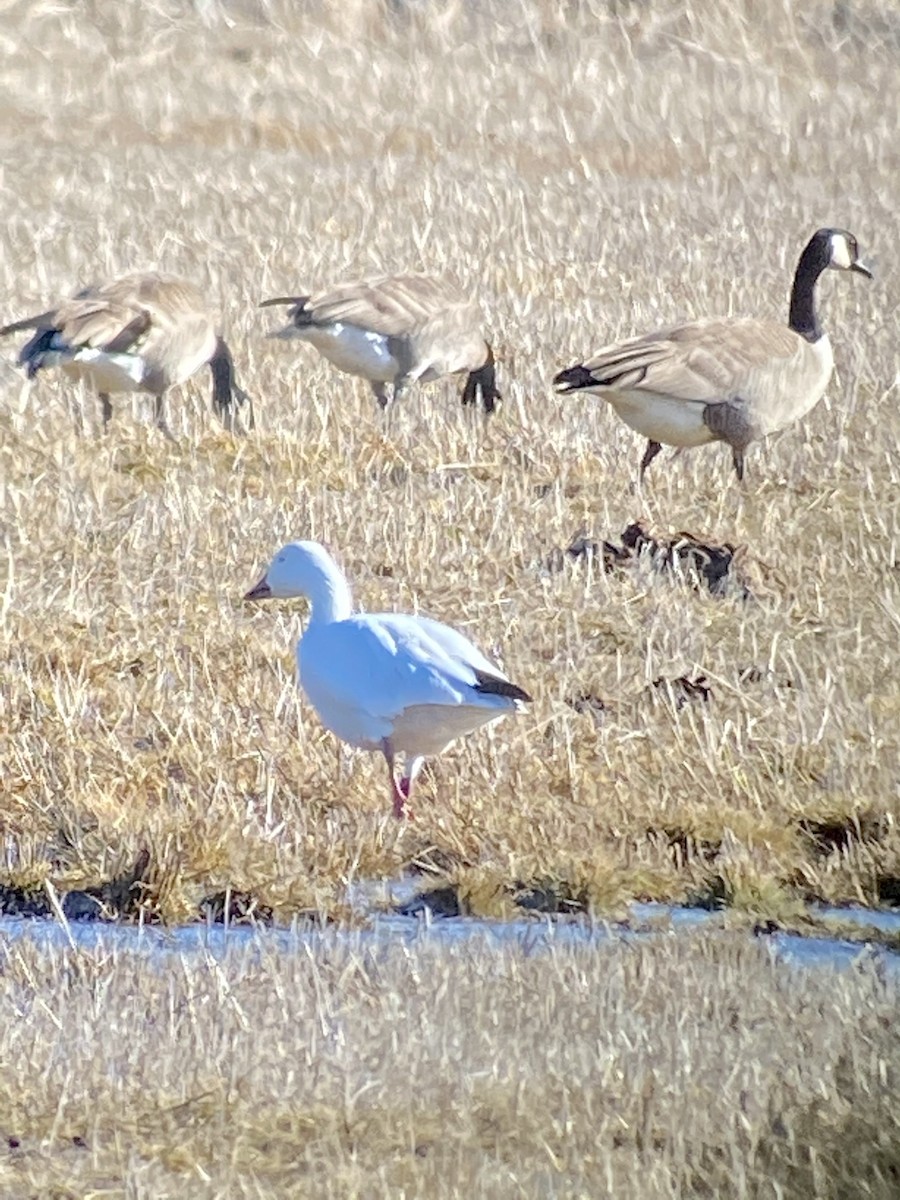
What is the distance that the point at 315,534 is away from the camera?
25.5 ft

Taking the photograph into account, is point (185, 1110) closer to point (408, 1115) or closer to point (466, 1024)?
point (408, 1115)

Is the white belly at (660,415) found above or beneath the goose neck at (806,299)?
beneath

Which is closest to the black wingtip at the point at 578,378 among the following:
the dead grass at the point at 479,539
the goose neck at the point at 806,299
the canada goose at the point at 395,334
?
the dead grass at the point at 479,539

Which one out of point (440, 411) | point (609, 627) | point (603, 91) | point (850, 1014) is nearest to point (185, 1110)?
point (850, 1014)

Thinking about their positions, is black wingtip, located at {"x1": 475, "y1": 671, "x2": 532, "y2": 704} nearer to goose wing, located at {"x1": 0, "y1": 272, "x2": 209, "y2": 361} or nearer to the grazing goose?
the grazing goose

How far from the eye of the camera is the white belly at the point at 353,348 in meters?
9.94

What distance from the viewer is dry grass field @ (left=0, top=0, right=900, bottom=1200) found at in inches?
136

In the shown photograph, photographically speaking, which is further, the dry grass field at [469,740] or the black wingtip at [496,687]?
the black wingtip at [496,687]

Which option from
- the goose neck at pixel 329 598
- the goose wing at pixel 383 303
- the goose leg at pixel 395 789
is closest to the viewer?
the goose leg at pixel 395 789

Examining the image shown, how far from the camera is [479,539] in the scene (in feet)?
25.4

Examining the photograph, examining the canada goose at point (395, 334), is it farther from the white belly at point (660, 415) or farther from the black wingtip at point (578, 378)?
the black wingtip at point (578, 378)

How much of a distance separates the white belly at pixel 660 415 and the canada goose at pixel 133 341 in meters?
1.91

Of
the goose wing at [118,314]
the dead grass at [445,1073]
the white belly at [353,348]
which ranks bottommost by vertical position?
the dead grass at [445,1073]

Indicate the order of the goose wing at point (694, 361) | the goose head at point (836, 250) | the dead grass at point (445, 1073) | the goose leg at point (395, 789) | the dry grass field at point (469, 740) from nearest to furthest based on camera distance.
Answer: the dead grass at point (445, 1073)
the dry grass field at point (469, 740)
the goose leg at point (395, 789)
the goose wing at point (694, 361)
the goose head at point (836, 250)
